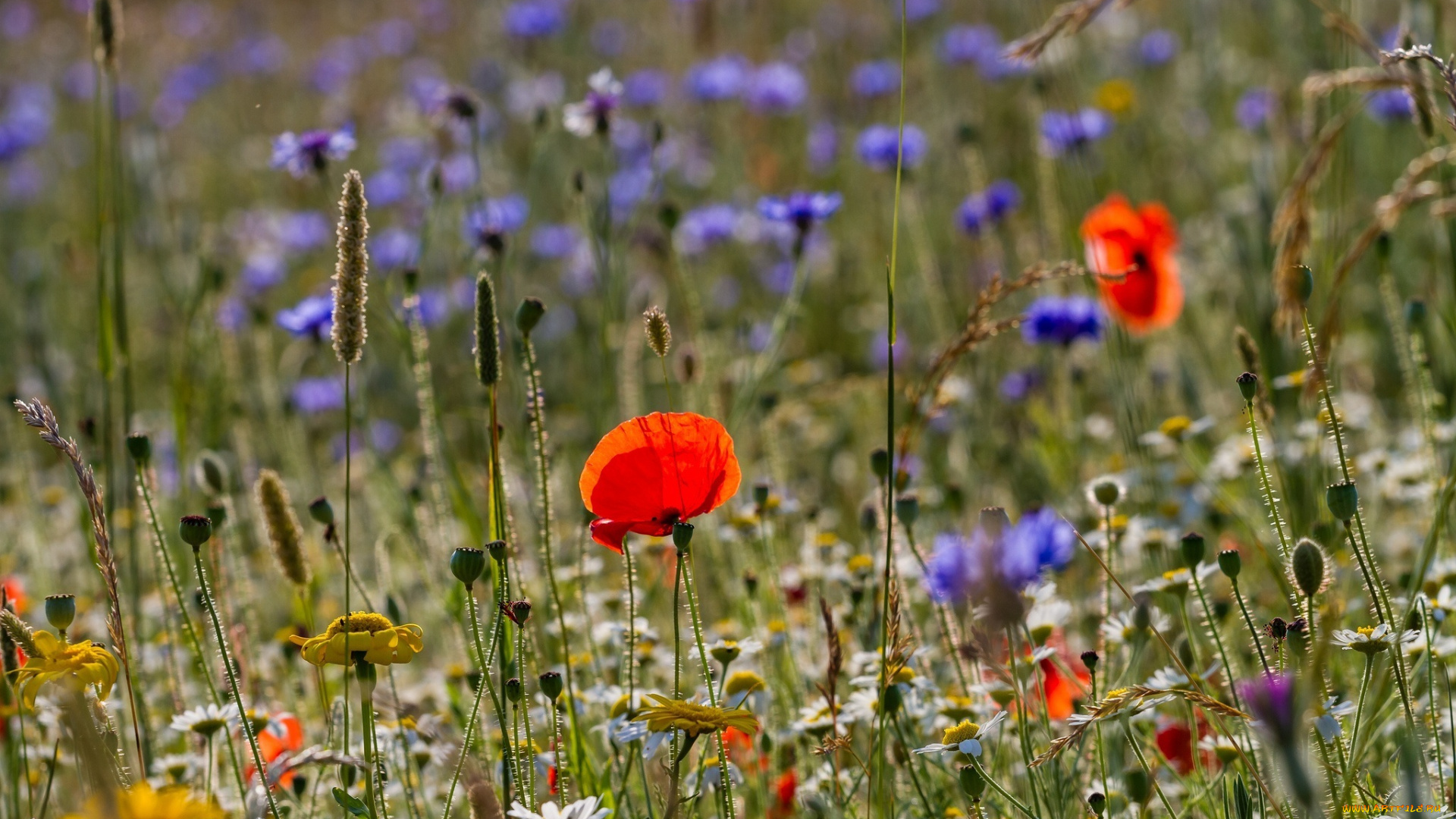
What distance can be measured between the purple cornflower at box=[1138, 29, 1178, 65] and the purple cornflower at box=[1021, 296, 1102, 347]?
3164 millimetres

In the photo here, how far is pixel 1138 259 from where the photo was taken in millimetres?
3316

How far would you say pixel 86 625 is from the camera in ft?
9.38

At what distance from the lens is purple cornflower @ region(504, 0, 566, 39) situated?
18.1 feet

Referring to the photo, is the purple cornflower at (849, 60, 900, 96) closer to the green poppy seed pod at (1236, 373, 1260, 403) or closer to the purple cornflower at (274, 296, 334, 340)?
the purple cornflower at (274, 296, 334, 340)

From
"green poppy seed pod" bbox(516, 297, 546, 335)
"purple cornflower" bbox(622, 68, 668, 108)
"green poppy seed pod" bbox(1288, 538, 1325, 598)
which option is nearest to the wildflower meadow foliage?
"green poppy seed pod" bbox(1288, 538, 1325, 598)

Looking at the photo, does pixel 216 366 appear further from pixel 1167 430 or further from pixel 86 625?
pixel 1167 430

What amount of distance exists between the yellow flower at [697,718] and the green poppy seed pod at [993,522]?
1.01ft

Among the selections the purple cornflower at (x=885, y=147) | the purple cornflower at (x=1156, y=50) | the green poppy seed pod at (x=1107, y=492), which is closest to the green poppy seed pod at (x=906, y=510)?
the green poppy seed pod at (x=1107, y=492)

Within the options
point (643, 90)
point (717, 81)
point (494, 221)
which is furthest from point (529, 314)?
point (643, 90)

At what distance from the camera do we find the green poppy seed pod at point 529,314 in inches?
70.9

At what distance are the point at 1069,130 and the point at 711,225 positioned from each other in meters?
1.43

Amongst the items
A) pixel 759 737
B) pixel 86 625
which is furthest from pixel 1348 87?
pixel 86 625

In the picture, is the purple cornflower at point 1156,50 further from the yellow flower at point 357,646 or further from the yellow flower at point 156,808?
the yellow flower at point 156,808

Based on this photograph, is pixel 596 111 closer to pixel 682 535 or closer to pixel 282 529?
pixel 282 529
